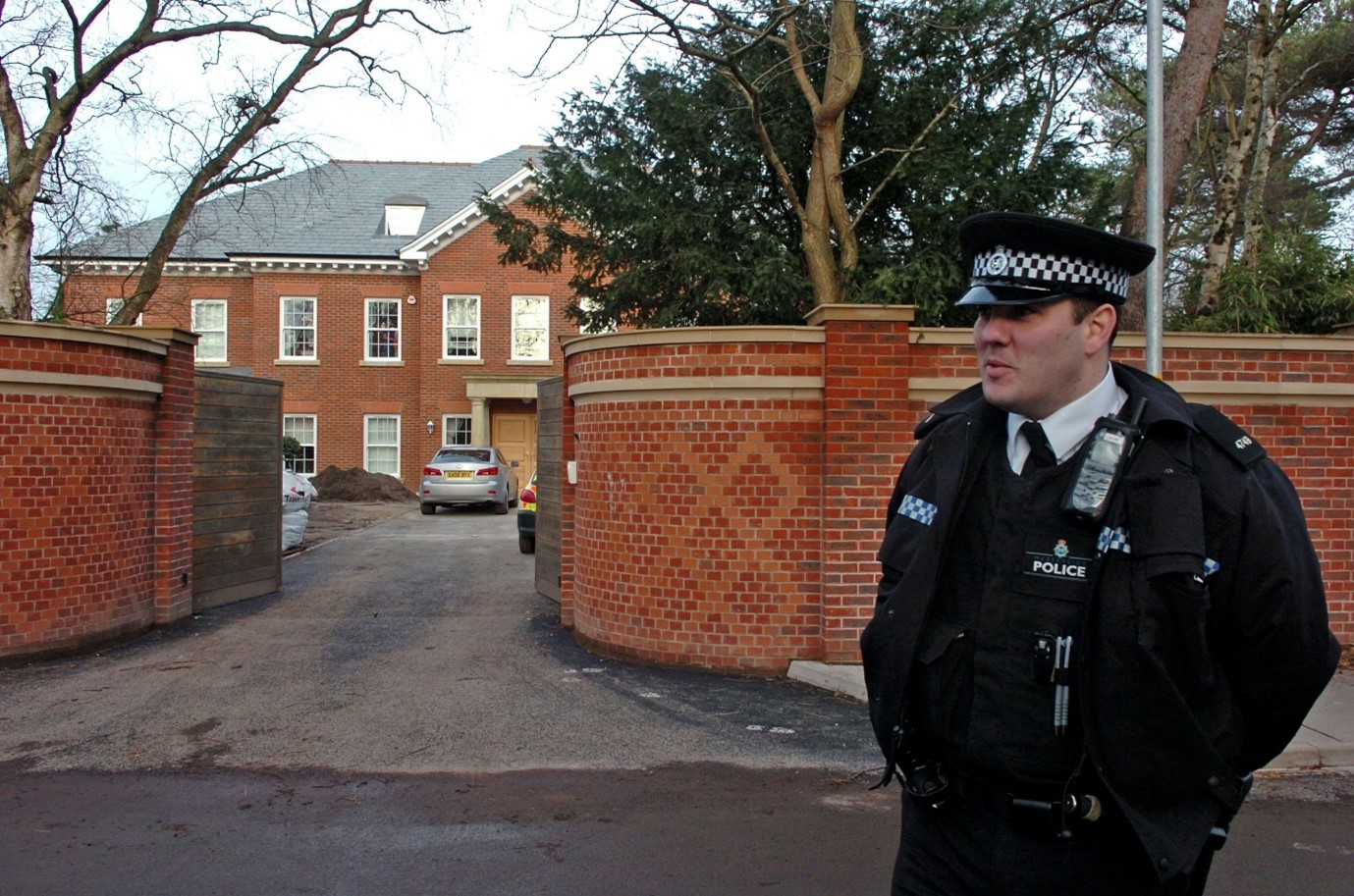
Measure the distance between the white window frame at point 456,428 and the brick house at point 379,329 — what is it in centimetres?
3

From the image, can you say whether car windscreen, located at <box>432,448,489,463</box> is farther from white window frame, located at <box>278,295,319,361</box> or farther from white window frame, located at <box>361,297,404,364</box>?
white window frame, located at <box>278,295,319,361</box>

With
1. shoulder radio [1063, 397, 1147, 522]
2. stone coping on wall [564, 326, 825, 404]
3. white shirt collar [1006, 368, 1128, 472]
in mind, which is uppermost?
stone coping on wall [564, 326, 825, 404]

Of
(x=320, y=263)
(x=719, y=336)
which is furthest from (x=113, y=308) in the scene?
(x=719, y=336)

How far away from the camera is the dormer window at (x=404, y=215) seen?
1199 inches

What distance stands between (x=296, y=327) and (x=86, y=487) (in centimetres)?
2155

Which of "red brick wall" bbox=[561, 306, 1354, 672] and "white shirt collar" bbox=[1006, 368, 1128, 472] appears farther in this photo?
"red brick wall" bbox=[561, 306, 1354, 672]

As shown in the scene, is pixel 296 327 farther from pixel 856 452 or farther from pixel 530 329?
pixel 856 452

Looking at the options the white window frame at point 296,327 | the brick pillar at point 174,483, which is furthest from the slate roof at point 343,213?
the brick pillar at point 174,483

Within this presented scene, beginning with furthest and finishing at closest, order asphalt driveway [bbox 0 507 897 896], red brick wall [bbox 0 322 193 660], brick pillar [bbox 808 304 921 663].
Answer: red brick wall [bbox 0 322 193 660], brick pillar [bbox 808 304 921 663], asphalt driveway [bbox 0 507 897 896]

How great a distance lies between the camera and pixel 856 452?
8.05 metres

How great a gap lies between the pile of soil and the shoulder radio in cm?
2613

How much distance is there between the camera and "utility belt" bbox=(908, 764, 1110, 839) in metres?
2.12

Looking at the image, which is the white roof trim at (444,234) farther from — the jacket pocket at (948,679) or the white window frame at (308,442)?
the jacket pocket at (948,679)

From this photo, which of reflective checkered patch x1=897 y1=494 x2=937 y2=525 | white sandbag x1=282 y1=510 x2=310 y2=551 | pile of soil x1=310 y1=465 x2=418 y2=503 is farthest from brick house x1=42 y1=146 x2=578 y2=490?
reflective checkered patch x1=897 y1=494 x2=937 y2=525
